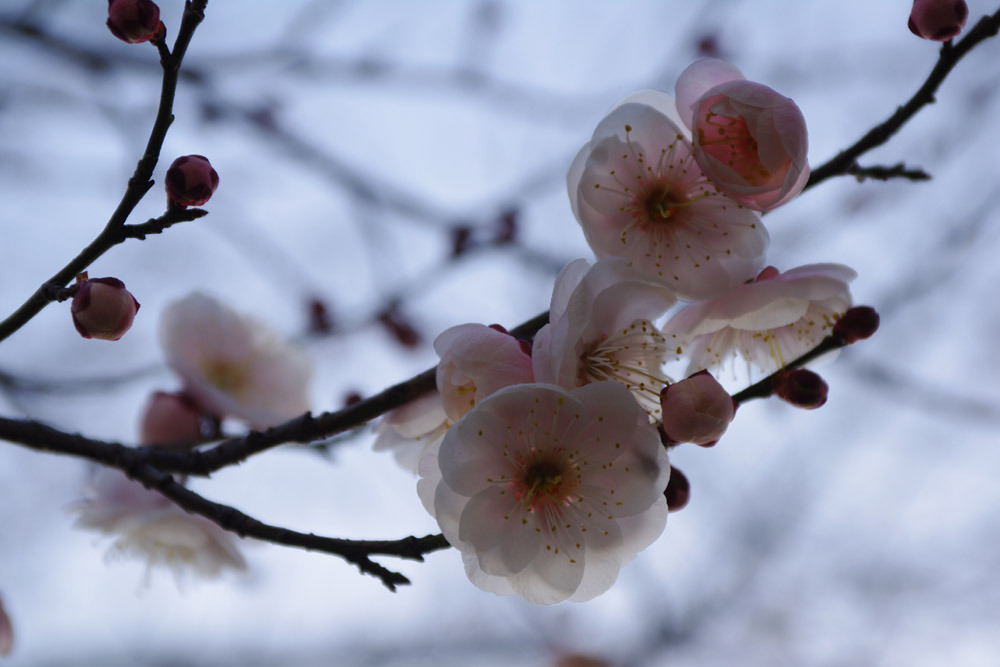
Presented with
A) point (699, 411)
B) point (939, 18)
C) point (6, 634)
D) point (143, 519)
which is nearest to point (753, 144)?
point (939, 18)

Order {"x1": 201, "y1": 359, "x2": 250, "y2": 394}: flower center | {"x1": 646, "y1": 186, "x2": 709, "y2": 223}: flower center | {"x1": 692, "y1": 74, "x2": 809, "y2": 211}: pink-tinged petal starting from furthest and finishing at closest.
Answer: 1. {"x1": 201, "y1": 359, "x2": 250, "y2": 394}: flower center
2. {"x1": 646, "y1": 186, "x2": 709, "y2": 223}: flower center
3. {"x1": 692, "y1": 74, "x2": 809, "y2": 211}: pink-tinged petal

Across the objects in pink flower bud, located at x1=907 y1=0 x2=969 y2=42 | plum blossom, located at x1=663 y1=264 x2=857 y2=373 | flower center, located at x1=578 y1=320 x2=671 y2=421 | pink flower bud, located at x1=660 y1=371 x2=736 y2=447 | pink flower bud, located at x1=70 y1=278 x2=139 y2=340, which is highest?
pink flower bud, located at x1=907 y1=0 x2=969 y2=42

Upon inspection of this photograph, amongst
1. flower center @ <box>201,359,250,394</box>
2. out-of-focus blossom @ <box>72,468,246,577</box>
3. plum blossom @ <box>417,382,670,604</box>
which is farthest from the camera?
flower center @ <box>201,359,250,394</box>

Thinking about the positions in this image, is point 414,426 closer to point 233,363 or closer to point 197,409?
point 197,409

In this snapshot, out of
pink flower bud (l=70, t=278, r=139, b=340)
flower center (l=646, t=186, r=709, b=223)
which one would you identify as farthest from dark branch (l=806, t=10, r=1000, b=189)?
pink flower bud (l=70, t=278, r=139, b=340)

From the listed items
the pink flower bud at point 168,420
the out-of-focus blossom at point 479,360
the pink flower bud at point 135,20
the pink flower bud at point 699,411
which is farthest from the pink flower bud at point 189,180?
the pink flower bud at point 168,420

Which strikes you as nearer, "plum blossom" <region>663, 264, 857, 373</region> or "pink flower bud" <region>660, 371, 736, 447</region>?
"pink flower bud" <region>660, 371, 736, 447</region>

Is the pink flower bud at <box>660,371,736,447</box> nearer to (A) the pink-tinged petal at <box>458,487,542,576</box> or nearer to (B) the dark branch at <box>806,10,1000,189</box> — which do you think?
(A) the pink-tinged petal at <box>458,487,542,576</box>

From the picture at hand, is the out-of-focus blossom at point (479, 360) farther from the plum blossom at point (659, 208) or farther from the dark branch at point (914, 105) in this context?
the dark branch at point (914, 105)
